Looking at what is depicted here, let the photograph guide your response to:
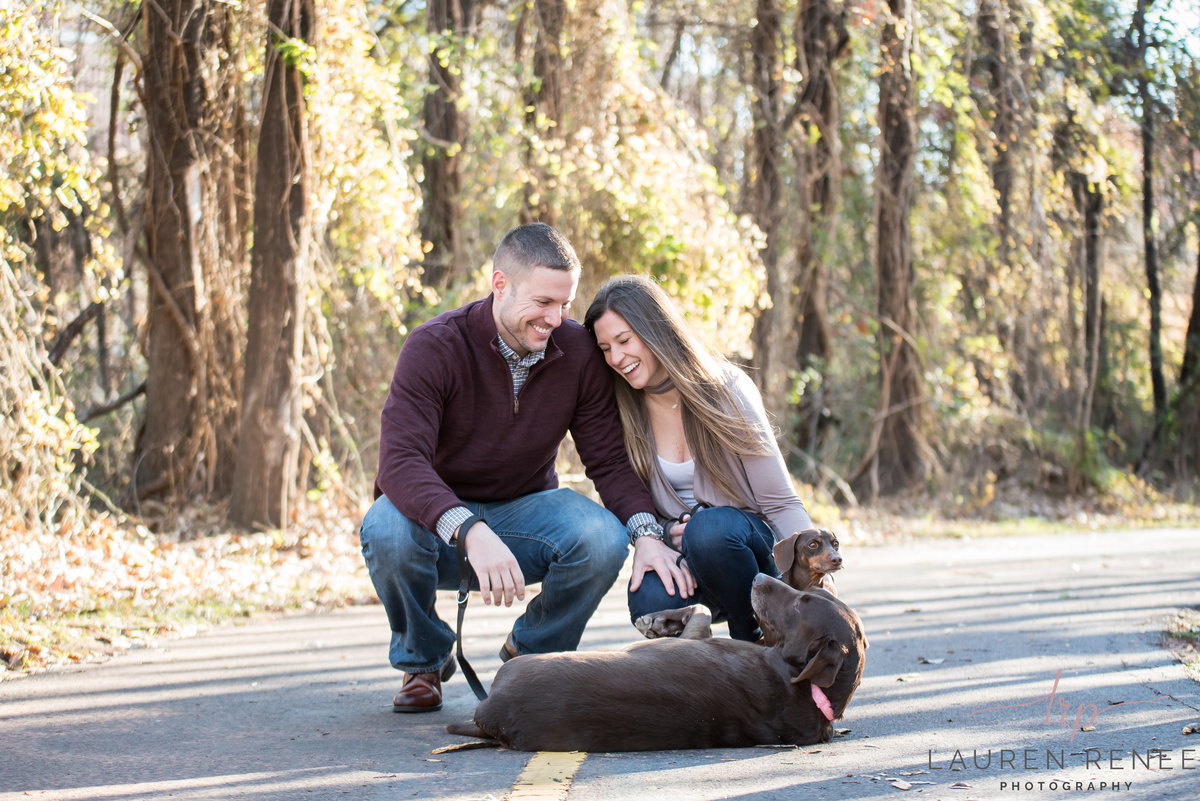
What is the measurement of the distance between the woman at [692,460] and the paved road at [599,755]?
0.73m

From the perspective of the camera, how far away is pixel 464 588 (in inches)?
157

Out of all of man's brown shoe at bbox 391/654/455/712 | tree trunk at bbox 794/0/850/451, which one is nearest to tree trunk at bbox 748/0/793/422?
tree trunk at bbox 794/0/850/451

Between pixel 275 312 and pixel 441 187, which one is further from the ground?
pixel 441 187

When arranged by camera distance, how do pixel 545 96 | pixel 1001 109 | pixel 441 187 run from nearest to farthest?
pixel 545 96
pixel 1001 109
pixel 441 187

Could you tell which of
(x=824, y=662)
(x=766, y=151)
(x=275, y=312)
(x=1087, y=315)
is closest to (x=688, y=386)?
(x=824, y=662)

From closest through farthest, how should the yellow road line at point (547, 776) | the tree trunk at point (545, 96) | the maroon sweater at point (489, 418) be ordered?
the yellow road line at point (547, 776), the maroon sweater at point (489, 418), the tree trunk at point (545, 96)

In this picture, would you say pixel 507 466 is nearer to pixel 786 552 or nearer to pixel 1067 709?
pixel 786 552

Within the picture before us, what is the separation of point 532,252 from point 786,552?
1.47 metres

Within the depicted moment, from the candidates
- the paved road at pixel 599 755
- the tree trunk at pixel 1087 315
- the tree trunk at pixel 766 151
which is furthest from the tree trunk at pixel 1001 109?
the paved road at pixel 599 755

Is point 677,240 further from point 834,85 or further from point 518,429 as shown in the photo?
point 518,429

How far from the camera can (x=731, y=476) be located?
4.43 metres

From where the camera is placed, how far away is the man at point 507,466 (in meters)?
4.00

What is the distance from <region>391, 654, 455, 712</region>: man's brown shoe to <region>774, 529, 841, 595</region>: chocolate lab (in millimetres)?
1381

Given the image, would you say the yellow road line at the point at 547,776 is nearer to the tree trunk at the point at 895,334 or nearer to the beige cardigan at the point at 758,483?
the beige cardigan at the point at 758,483
